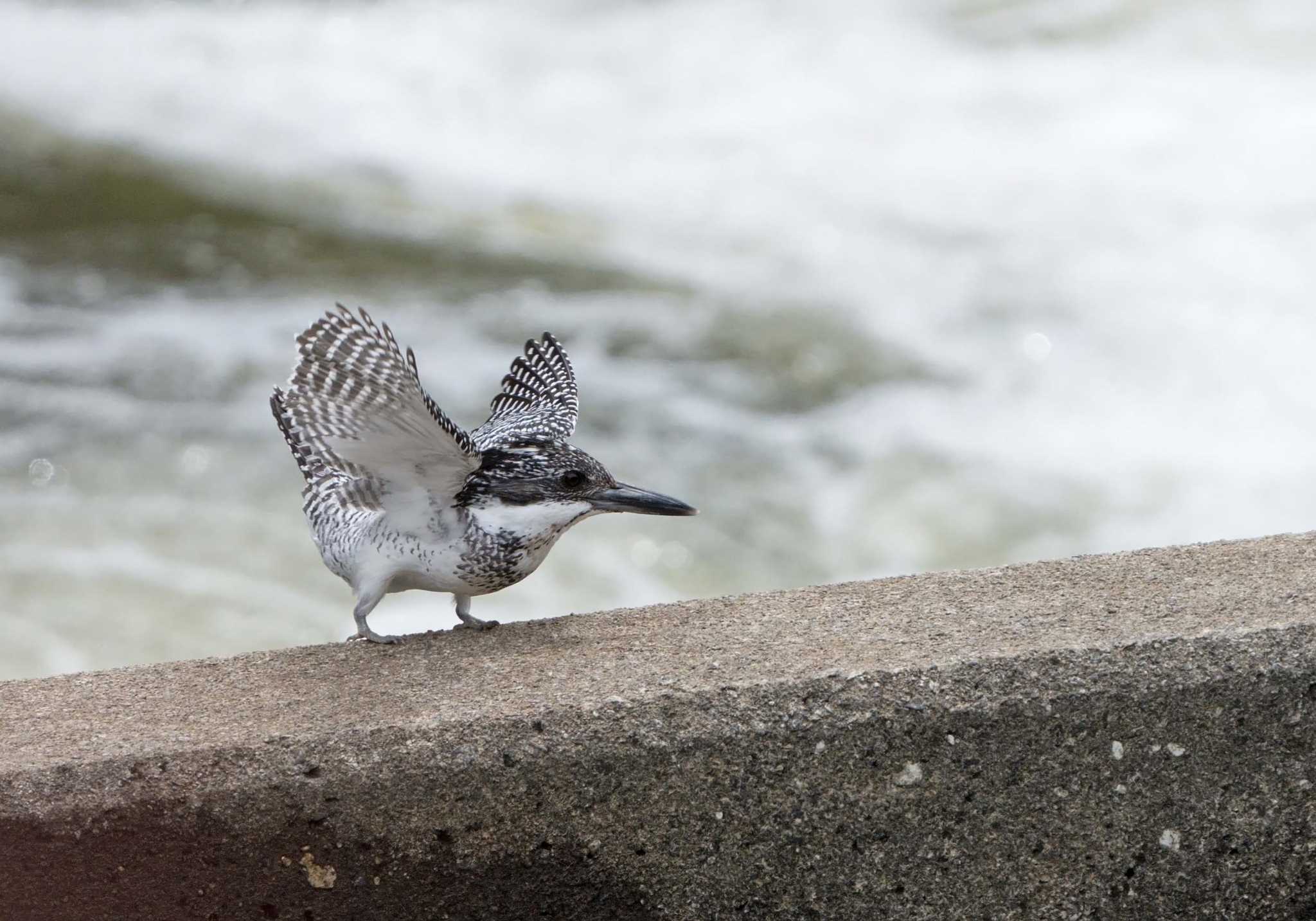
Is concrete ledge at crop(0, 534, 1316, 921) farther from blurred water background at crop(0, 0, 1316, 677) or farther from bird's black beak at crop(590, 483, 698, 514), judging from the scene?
blurred water background at crop(0, 0, 1316, 677)

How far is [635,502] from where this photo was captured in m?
2.92

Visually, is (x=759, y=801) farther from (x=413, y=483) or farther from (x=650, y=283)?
(x=650, y=283)

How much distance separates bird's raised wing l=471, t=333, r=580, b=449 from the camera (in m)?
3.31

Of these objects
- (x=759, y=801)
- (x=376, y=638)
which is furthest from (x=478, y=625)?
(x=759, y=801)

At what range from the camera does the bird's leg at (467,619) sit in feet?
9.93

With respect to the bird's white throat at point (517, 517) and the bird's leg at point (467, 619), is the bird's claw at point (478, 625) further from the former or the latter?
the bird's white throat at point (517, 517)

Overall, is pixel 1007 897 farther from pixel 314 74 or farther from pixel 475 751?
pixel 314 74

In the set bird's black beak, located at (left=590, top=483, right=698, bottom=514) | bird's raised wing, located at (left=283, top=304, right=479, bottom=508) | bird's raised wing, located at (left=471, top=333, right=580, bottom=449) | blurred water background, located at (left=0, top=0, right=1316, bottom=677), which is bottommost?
blurred water background, located at (left=0, top=0, right=1316, bottom=677)

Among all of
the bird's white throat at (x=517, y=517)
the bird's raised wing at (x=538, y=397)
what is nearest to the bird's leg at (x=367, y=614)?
the bird's white throat at (x=517, y=517)

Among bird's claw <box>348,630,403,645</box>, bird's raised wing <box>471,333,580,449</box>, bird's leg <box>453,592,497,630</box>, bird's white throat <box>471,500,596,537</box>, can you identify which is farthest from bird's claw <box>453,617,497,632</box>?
bird's raised wing <box>471,333,580,449</box>

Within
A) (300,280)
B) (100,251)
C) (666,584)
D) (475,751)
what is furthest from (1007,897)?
(100,251)

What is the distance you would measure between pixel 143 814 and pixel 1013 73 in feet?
27.9

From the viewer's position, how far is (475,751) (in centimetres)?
247

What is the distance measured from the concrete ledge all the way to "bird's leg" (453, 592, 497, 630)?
1.64 ft
